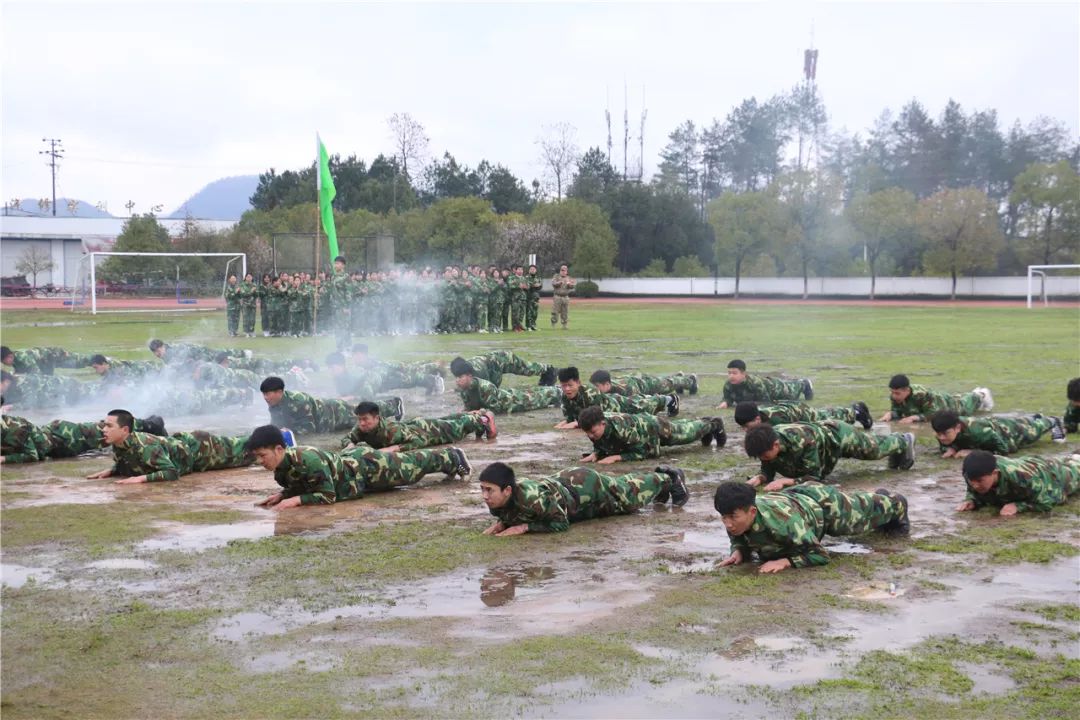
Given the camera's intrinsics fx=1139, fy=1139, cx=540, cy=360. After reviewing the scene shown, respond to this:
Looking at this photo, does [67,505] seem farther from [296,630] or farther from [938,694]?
[938,694]

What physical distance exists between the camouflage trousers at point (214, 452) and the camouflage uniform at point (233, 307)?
19.6 meters

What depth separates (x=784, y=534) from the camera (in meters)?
7.48

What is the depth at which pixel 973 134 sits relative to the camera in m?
74.4

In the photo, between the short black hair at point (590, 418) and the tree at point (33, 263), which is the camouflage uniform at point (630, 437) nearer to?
the short black hair at point (590, 418)

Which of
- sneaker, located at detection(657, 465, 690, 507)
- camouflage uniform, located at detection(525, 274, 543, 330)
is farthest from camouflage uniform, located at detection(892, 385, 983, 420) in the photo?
camouflage uniform, located at detection(525, 274, 543, 330)

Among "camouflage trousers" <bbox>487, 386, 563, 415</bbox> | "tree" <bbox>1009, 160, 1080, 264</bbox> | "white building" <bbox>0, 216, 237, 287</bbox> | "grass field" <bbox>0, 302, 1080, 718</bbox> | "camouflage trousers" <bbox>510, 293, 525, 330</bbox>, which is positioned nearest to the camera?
"grass field" <bbox>0, 302, 1080, 718</bbox>

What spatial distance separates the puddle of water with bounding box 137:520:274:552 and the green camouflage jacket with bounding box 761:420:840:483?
13.8ft

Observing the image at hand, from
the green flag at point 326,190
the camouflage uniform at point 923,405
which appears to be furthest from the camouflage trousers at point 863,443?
the green flag at point 326,190

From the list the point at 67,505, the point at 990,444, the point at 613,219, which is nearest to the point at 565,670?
the point at 67,505

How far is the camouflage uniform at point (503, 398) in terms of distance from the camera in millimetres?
15125

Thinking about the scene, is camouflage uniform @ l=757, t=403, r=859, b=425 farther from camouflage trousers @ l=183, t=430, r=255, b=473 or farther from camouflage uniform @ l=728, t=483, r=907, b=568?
camouflage trousers @ l=183, t=430, r=255, b=473

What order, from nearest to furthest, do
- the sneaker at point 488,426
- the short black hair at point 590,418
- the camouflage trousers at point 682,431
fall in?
the short black hair at point 590,418 → the camouflage trousers at point 682,431 → the sneaker at point 488,426

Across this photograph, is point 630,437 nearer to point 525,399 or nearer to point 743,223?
point 525,399

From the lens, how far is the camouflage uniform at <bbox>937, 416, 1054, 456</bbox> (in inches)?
443
